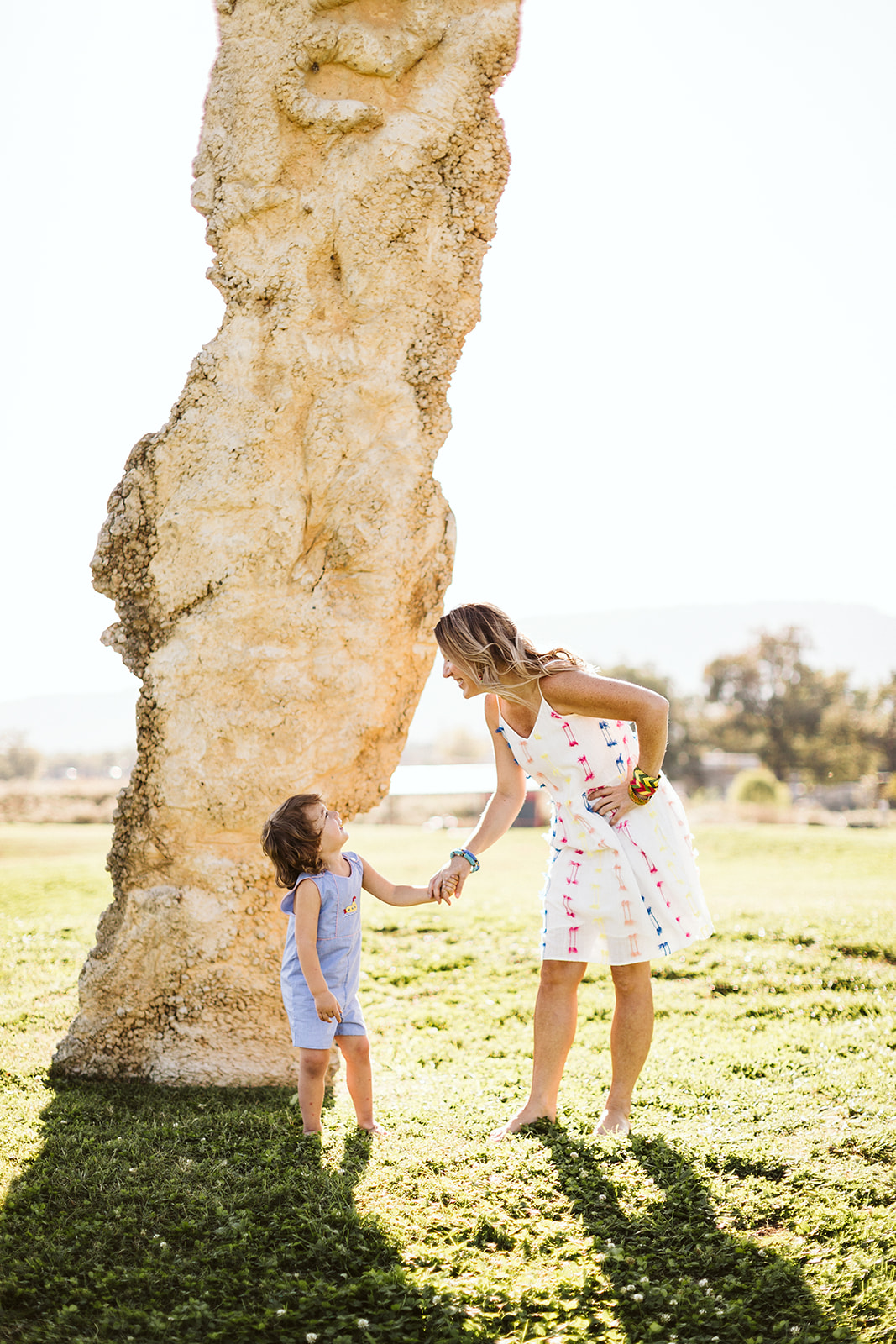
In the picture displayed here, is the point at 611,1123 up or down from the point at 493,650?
down

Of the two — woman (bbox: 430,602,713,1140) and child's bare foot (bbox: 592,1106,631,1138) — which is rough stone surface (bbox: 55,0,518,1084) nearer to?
woman (bbox: 430,602,713,1140)

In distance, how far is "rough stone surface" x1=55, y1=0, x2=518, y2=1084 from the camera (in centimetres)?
454

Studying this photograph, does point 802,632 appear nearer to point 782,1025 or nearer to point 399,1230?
point 782,1025

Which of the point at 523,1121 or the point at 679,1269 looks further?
the point at 523,1121

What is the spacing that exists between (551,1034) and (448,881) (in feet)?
2.17

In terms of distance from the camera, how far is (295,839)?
12.4 feet

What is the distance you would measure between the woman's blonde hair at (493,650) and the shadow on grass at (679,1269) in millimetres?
1670

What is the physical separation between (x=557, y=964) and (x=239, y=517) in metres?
2.34

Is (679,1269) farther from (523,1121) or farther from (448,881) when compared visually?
(448,881)

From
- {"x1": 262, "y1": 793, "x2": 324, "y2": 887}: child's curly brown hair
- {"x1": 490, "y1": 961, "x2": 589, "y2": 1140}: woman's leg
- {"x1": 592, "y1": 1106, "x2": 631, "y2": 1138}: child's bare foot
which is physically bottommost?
{"x1": 592, "y1": 1106, "x2": 631, "y2": 1138}: child's bare foot

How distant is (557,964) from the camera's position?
12.3 ft

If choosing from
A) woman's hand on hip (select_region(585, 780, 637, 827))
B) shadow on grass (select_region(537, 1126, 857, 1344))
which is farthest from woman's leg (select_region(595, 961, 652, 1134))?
woman's hand on hip (select_region(585, 780, 637, 827))

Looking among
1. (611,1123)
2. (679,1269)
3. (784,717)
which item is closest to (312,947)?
(611,1123)

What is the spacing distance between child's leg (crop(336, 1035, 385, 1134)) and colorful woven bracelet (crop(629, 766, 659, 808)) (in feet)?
4.40
